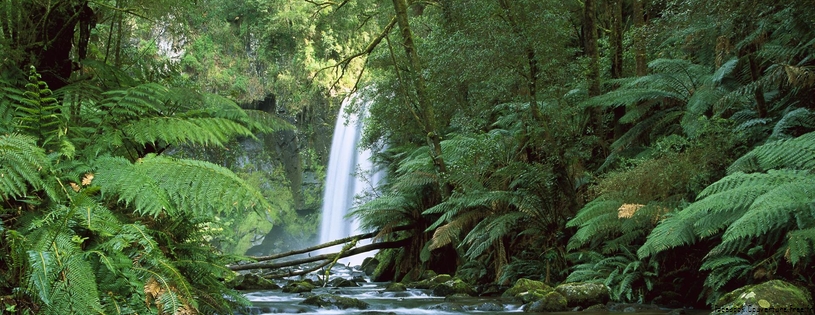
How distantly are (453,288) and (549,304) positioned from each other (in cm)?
198

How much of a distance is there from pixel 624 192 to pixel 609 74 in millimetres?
4360

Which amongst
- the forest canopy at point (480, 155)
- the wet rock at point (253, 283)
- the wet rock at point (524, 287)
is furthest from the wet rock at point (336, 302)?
the wet rock at point (253, 283)

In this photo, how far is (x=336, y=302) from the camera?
638cm

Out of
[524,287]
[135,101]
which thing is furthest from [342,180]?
[135,101]

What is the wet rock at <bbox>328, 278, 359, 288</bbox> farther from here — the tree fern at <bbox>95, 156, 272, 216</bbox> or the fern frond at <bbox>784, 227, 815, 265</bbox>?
the tree fern at <bbox>95, 156, 272, 216</bbox>

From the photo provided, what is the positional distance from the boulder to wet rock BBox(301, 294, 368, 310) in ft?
4.37

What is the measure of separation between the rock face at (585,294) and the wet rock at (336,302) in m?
2.03

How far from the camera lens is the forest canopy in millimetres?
2066

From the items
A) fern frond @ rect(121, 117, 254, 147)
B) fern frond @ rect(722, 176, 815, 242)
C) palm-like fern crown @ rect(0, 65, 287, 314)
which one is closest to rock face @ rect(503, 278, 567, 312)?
fern frond @ rect(722, 176, 815, 242)

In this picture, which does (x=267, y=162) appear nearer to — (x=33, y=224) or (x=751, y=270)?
(x=751, y=270)

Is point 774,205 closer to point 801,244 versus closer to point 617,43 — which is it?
point 801,244

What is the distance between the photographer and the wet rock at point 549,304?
216 inches

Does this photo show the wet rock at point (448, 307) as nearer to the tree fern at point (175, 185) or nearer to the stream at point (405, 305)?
the stream at point (405, 305)

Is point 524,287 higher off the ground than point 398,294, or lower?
higher
